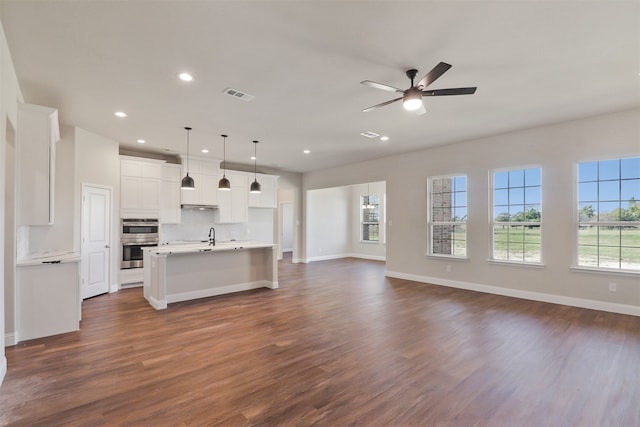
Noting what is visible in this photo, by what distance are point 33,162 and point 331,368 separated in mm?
4127

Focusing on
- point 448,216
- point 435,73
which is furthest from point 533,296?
point 435,73

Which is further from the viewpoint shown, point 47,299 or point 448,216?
point 448,216

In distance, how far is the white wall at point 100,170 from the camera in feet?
17.0

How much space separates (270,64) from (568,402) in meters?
3.87

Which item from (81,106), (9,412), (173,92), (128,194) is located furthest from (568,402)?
(128,194)

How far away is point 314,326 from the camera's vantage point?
154 inches

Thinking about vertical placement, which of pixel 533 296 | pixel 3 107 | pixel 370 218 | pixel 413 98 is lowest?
pixel 533 296

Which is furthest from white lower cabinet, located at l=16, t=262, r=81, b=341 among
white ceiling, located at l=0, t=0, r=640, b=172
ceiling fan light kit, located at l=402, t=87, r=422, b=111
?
ceiling fan light kit, located at l=402, t=87, r=422, b=111

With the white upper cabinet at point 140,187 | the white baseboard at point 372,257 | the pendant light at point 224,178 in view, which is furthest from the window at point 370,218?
the white upper cabinet at point 140,187

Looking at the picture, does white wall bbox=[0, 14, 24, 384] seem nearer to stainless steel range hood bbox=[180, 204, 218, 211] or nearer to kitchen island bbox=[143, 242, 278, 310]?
kitchen island bbox=[143, 242, 278, 310]

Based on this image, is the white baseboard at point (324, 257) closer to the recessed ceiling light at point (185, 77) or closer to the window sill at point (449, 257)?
the window sill at point (449, 257)

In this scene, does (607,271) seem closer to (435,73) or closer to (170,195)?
(435,73)

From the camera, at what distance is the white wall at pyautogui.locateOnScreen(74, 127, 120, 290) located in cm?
517

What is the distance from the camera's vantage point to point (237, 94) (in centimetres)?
375
